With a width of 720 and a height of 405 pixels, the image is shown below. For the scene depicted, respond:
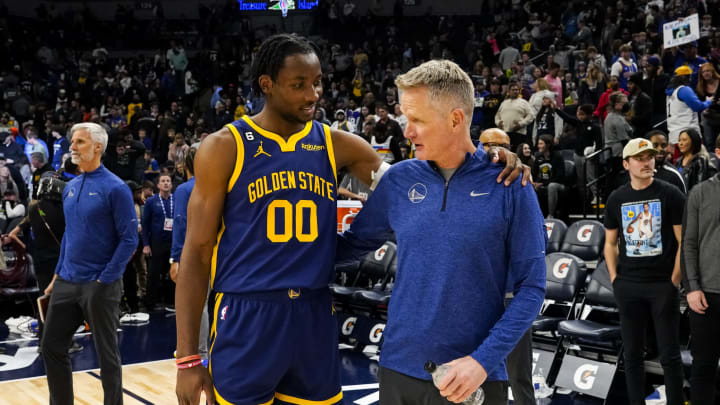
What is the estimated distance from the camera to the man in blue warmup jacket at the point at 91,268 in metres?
4.68

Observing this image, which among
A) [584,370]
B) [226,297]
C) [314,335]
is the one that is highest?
[226,297]

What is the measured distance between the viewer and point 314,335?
98.2 inches

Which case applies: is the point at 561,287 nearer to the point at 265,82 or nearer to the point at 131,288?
the point at 265,82

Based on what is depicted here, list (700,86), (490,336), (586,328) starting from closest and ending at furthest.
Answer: (490,336) → (586,328) → (700,86)

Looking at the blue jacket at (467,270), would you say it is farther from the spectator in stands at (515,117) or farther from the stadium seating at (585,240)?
the spectator in stands at (515,117)

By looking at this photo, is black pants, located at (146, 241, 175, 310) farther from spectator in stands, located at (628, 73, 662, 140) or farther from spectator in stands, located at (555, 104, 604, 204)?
spectator in stands, located at (628, 73, 662, 140)

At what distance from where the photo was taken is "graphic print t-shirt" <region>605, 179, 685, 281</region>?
4.88 m

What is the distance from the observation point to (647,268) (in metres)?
4.89

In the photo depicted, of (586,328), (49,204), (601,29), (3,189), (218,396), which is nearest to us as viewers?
(218,396)

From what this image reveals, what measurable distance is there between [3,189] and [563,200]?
855cm

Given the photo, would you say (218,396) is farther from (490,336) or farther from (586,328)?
(586,328)

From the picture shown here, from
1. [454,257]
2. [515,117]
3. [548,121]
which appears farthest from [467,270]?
[548,121]

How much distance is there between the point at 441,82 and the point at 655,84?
412 inches

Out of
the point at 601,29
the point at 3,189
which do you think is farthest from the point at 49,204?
the point at 601,29
